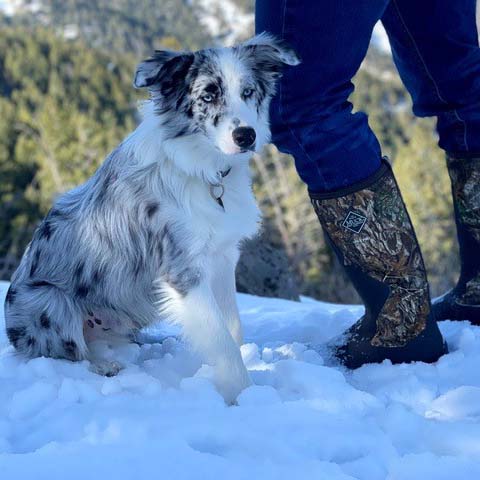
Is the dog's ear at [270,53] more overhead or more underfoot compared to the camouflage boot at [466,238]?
more overhead

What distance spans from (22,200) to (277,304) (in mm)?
38578

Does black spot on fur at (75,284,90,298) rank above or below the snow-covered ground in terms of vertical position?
above

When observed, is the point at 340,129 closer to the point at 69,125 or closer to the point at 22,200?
the point at 22,200

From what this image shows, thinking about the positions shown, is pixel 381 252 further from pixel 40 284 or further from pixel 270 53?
pixel 40 284

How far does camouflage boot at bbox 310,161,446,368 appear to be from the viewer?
2.60m

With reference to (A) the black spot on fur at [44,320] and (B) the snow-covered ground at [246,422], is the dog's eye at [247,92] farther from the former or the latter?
(A) the black spot on fur at [44,320]

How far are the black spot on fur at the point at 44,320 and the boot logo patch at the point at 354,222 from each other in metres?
1.42

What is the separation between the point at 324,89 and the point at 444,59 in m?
0.79

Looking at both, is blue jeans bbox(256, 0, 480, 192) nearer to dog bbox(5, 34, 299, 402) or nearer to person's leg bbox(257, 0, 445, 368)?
person's leg bbox(257, 0, 445, 368)

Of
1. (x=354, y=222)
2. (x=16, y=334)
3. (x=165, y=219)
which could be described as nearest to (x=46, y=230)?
(x=16, y=334)

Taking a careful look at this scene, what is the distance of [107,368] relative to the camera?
2766mm

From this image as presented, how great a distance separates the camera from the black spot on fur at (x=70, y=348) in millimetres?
2771

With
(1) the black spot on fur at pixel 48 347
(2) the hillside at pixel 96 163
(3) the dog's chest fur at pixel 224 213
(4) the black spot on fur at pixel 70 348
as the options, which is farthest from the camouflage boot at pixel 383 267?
(2) the hillside at pixel 96 163

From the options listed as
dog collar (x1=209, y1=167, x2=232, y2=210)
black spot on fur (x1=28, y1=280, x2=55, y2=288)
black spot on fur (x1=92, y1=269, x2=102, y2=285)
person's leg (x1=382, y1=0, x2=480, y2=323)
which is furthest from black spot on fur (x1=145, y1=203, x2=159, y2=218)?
person's leg (x1=382, y1=0, x2=480, y2=323)
